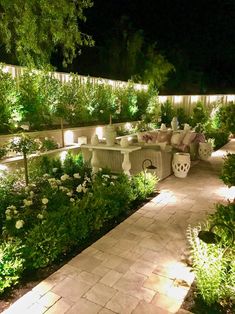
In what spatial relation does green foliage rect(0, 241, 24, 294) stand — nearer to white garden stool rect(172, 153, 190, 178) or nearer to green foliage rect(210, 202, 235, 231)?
green foliage rect(210, 202, 235, 231)

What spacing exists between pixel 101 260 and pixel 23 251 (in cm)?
91

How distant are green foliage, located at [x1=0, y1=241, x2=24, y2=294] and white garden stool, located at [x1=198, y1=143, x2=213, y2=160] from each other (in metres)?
7.04

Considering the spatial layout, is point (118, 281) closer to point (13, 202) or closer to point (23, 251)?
point (23, 251)

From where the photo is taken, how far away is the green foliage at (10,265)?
2.93 meters

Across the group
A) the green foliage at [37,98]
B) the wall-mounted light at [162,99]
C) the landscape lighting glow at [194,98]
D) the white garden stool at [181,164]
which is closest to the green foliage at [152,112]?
the wall-mounted light at [162,99]

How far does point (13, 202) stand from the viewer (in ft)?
14.4

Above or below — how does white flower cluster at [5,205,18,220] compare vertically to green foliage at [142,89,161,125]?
below

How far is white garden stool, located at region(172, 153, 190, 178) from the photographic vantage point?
7145 mm

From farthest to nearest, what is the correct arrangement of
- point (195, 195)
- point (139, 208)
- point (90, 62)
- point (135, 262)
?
point (90, 62) < point (195, 195) < point (139, 208) < point (135, 262)

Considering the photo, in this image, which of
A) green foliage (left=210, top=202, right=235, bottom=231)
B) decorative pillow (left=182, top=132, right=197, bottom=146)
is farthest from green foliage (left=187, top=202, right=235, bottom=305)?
decorative pillow (left=182, top=132, right=197, bottom=146)

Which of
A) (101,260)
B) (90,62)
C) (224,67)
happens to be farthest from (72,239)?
(224,67)

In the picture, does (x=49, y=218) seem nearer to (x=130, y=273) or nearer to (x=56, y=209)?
(x=56, y=209)

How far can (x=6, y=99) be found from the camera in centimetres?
622

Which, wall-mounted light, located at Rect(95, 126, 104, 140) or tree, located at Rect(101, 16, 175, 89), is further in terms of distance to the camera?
tree, located at Rect(101, 16, 175, 89)
